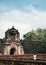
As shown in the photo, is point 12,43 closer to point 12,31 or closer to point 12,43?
point 12,43

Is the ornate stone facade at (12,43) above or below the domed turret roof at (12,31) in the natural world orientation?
below

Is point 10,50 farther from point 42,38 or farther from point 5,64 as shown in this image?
point 42,38

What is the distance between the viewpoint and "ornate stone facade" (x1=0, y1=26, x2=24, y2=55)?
32.1 metres

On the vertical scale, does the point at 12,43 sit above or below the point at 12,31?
below

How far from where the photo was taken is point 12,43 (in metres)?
32.2

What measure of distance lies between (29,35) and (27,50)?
675 inches

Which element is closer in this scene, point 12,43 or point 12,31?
point 12,43

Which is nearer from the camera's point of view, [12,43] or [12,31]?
[12,43]

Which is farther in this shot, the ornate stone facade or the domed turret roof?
the domed turret roof

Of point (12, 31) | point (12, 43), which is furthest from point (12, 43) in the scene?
point (12, 31)

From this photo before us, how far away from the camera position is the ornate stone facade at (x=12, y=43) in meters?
32.1

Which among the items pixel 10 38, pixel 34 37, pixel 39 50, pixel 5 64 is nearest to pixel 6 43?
pixel 10 38

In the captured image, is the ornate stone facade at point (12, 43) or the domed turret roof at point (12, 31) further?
the domed turret roof at point (12, 31)

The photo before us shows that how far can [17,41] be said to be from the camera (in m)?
32.4
